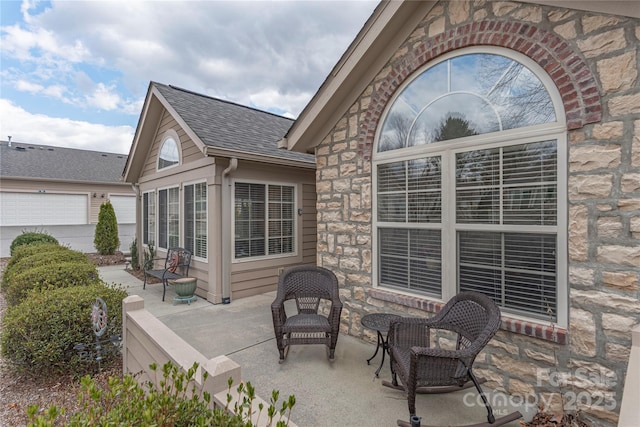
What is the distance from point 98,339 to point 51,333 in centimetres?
53

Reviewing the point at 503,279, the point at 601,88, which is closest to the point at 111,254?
the point at 503,279

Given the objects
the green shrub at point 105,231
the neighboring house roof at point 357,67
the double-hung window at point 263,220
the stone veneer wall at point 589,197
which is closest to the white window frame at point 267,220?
the double-hung window at point 263,220

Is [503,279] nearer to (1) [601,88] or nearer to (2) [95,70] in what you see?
(1) [601,88]

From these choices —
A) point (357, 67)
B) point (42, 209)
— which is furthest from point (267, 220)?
point (42, 209)

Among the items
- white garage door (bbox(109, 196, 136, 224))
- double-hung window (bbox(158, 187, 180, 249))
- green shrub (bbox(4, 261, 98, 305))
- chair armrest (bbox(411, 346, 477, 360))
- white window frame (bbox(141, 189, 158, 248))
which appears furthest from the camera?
white garage door (bbox(109, 196, 136, 224))

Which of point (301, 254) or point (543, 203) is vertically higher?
point (543, 203)

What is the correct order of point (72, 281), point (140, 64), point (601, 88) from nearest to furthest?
point (601, 88) → point (72, 281) → point (140, 64)

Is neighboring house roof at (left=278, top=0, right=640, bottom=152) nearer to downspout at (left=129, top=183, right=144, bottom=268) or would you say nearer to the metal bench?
the metal bench

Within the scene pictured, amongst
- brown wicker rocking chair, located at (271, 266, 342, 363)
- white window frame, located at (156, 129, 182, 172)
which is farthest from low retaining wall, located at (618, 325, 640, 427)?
white window frame, located at (156, 129, 182, 172)

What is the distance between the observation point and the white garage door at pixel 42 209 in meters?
12.4

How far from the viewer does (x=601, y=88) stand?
2.40 metres

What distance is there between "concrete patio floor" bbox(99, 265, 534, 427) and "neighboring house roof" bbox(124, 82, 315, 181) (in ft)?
10.0

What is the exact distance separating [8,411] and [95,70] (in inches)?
421

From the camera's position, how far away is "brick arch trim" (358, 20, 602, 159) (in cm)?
246
